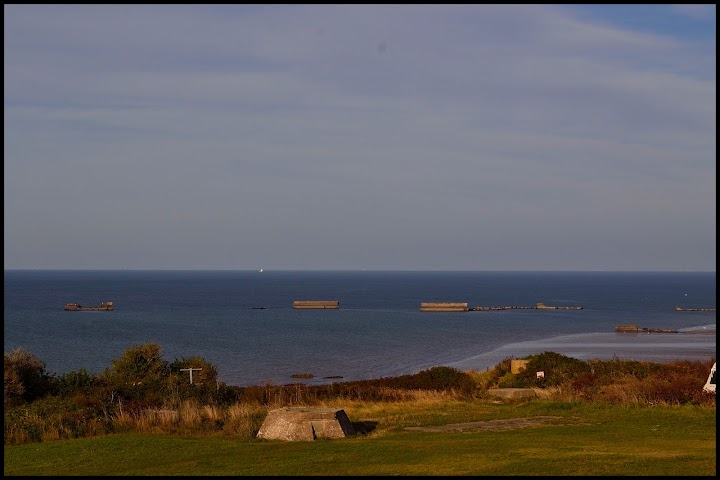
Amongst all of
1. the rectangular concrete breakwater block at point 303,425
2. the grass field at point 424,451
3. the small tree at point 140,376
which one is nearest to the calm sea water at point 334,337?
the small tree at point 140,376

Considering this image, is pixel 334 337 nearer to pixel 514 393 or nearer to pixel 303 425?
pixel 514 393

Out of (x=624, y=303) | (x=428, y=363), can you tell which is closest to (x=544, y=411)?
(x=428, y=363)

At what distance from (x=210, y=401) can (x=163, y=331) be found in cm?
7887

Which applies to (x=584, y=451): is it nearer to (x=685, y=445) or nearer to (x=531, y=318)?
(x=685, y=445)

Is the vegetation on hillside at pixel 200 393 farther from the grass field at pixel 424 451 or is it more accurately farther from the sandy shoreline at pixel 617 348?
the sandy shoreline at pixel 617 348

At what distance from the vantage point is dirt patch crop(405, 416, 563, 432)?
22.5m

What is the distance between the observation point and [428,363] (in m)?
72.9

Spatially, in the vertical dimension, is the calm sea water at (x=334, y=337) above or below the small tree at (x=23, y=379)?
below

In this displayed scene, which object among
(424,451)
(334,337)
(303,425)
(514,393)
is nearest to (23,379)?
(303,425)

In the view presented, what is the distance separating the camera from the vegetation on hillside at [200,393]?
2331 cm

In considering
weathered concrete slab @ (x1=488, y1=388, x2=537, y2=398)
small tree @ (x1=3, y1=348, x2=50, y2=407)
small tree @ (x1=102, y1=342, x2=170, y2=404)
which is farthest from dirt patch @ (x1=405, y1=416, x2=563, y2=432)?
small tree @ (x1=3, y1=348, x2=50, y2=407)

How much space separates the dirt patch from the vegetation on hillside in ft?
13.8

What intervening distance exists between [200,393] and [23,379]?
295 inches

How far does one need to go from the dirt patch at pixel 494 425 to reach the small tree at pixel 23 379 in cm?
1648
